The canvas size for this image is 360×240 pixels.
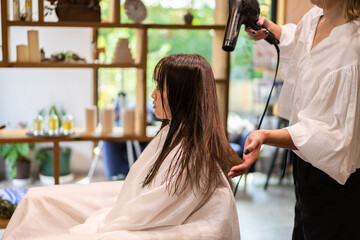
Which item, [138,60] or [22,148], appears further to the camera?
[22,148]

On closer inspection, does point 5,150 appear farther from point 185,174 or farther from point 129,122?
point 185,174

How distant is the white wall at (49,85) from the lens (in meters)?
4.84

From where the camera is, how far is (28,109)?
4.93 meters

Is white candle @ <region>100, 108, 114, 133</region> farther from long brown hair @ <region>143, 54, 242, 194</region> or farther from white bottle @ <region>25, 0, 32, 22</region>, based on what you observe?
long brown hair @ <region>143, 54, 242, 194</region>

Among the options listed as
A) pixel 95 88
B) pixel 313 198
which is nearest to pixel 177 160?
pixel 313 198

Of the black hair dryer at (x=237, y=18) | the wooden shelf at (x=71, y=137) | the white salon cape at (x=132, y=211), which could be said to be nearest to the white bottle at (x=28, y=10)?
the wooden shelf at (x=71, y=137)

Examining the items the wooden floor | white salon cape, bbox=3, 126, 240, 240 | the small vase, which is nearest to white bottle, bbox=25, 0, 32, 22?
the small vase

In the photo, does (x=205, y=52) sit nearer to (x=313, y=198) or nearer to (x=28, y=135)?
(x=28, y=135)

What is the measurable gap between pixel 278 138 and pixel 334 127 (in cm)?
17

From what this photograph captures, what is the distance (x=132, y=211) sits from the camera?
1523 millimetres

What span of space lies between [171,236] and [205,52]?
430cm

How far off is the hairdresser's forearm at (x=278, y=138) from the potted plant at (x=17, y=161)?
385 centimetres

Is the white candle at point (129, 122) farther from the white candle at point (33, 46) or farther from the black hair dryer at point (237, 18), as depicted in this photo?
the black hair dryer at point (237, 18)

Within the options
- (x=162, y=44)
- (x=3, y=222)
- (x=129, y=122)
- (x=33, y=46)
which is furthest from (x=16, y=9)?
(x=162, y=44)
